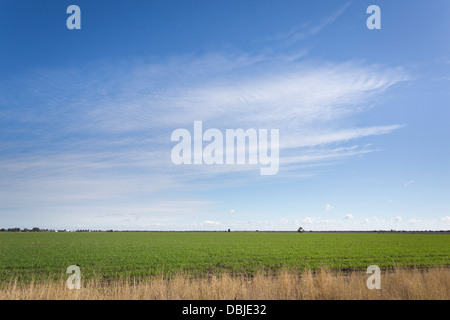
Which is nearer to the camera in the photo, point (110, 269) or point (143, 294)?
point (143, 294)

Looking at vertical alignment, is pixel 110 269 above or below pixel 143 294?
below

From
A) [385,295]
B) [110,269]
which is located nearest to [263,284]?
[385,295]

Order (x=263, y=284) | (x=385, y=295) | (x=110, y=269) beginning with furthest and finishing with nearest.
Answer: (x=110, y=269) < (x=263, y=284) < (x=385, y=295)

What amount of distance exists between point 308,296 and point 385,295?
2.55 meters

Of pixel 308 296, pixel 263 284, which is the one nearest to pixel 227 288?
pixel 263 284

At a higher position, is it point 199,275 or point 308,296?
point 308,296

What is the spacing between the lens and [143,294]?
36.2 ft

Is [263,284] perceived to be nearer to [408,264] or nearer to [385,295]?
[385,295]
